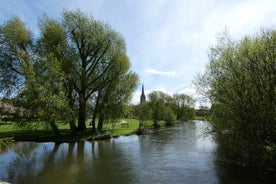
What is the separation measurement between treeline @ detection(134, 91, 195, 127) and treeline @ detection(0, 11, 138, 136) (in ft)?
33.0

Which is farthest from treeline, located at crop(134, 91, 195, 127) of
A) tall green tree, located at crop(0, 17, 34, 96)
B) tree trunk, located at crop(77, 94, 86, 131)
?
tall green tree, located at crop(0, 17, 34, 96)

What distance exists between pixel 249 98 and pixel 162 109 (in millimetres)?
42428

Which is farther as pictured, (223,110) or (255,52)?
(223,110)

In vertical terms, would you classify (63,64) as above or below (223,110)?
above

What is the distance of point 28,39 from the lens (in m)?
25.0

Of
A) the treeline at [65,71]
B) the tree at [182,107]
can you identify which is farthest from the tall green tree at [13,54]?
the tree at [182,107]

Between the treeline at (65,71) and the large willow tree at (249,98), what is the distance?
1615 centimetres

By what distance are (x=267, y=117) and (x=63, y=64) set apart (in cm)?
2327

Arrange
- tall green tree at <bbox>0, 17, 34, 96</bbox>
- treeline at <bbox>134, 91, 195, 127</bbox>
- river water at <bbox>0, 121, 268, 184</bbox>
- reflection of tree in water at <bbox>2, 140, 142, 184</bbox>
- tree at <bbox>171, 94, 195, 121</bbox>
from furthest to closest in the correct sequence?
tree at <bbox>171, 94, 195, 121</bbox>, treeline at <bbox>134, 91, 195, 127</bbox>, tall green tree at <bbox>0, 17, 34, 96</bbox>, reflection of tree in water at <bbox>2, 140, 142, 184</bbox>, river water at <bbox>0, 121, 268, 184</bbox>

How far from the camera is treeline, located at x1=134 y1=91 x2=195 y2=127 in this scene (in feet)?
139

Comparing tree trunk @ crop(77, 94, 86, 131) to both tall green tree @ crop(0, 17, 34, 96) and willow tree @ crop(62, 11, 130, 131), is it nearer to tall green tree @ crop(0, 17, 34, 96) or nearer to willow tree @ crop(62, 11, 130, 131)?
willow tree @ crop(62, 11, 130, 131)

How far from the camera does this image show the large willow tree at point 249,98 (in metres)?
9.53

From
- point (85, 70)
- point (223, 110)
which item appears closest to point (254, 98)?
point (223, 110)

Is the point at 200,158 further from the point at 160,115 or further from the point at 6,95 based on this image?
the point at 160,115
